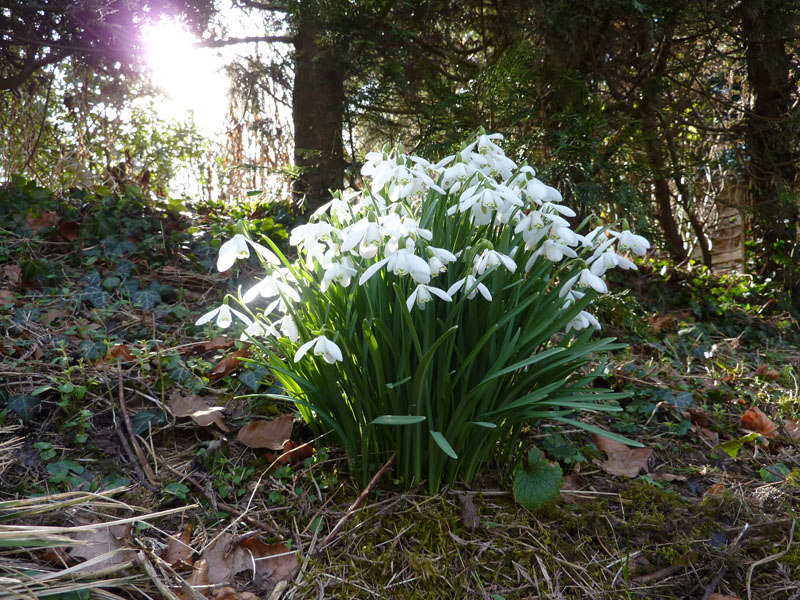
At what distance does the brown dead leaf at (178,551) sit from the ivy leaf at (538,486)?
0.87m

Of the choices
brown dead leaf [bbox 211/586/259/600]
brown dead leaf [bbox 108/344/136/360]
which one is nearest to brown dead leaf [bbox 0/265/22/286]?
brown dead leaf [bbox 108/344/136/360]

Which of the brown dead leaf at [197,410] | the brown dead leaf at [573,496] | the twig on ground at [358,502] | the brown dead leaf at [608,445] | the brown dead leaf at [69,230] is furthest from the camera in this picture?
the brown dead leaf at [69,230]

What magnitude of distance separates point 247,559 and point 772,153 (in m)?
4.43

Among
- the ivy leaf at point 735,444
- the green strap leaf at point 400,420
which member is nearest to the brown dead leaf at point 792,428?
the ivy leaf at point 735,444

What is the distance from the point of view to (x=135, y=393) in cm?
198

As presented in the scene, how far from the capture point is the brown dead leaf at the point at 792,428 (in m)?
2.27

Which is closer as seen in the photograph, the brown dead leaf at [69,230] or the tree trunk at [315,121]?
the brown dead leaf at [69,230]

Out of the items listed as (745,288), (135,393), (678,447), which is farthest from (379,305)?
(745,288)

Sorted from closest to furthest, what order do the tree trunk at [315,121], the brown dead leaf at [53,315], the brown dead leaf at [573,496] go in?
1. the brown dead leaf at [573,496]
2. the brown dead leaf at [53,315]
3. the tree trunk at [315,121]

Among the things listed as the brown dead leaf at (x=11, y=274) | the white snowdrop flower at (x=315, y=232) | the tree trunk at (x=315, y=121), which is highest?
the tree trunk at (x=315, y=121)

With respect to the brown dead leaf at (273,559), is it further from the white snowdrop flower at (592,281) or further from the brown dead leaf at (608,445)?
the brown dead leaf at (608,445)

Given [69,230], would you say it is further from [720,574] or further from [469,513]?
[720,574]

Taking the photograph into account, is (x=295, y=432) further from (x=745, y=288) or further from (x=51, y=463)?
(x=745, y=288)

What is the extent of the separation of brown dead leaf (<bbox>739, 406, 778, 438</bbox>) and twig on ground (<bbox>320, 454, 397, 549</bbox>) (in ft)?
5.12
